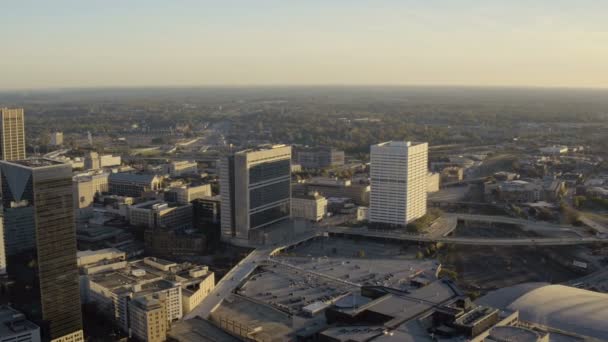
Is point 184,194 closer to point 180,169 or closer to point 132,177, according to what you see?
point 132,177

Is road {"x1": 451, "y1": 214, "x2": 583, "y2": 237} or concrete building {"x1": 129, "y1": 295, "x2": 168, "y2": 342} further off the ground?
concrete building {"x1": 129, "y1": 295, "x2": 168, "y2": 342}

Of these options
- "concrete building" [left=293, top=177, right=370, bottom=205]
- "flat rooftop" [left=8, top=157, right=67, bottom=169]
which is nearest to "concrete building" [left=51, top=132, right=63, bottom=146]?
"concrete building" [left=293, top=177, right=370, bottom=205]

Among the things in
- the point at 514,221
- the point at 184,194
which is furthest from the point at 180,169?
the point at 514,221

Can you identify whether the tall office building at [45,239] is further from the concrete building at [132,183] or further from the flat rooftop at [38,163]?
the concrete building at [132,183]

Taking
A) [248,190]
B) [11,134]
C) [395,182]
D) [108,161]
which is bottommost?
[108,161]

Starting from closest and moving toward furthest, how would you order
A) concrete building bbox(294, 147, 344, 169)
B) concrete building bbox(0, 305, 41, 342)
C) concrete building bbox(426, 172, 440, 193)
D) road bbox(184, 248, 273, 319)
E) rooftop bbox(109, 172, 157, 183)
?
concrete building bbox(0, 305, 41, 342)
road bbox(184, 248, 273, 319)
rooftop bbox(109, 172, 157, 183)
concrete building bbox(426, 172, 440, 193)
concrete building bbox(294, 147, 344, 169)

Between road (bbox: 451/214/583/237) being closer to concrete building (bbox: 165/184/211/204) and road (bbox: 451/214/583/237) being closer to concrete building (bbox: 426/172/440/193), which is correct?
concrete building (bbox: 426/172/440/193)
